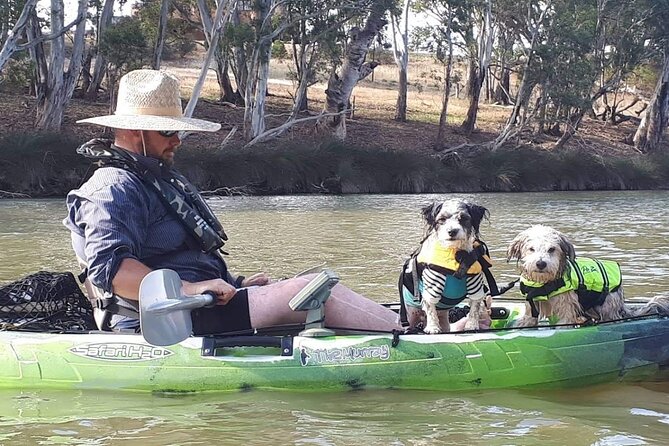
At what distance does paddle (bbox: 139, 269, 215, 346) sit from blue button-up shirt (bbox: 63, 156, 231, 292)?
429mm

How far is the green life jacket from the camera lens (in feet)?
19.2

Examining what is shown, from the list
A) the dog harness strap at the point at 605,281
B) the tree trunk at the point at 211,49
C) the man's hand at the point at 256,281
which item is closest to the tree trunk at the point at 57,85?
the tree trunk at the point at 211,49

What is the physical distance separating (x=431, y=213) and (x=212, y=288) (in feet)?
5.47

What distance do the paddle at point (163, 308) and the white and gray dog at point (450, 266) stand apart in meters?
1.65

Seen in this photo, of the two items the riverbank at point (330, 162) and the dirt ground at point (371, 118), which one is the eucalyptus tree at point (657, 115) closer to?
the dirt ground at point (371, 118)

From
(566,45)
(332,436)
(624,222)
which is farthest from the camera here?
(566,45)

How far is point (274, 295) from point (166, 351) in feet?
2.09

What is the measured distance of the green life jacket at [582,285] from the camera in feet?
19.2

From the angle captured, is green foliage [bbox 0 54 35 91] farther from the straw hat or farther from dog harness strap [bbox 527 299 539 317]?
dog harness strap [bbox 527 299 539 317]

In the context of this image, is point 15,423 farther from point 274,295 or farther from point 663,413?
point 663,413

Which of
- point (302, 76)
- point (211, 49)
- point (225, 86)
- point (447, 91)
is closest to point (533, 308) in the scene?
point (211, 49)

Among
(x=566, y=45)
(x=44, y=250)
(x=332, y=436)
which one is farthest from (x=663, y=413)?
(x=566, y=45)

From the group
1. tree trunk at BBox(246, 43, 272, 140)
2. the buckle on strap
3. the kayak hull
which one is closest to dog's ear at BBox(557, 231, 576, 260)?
the kayak hull

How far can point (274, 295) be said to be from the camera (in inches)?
205
